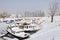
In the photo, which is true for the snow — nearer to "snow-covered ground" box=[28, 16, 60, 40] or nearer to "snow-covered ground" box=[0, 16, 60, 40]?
"snow-covered ground" box=[0, 16, 60, 40]

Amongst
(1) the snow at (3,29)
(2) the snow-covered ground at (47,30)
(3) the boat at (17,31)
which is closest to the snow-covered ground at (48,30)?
(2) the snow-covered ground at (47,30)

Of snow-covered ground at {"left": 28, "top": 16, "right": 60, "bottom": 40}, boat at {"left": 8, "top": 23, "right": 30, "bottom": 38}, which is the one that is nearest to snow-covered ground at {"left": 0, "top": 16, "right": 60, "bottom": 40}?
snow-covered ground at {"left": 28, "top": 16, "right": 60, "bottom": 40}

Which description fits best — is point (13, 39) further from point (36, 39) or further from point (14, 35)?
point (36, 39)

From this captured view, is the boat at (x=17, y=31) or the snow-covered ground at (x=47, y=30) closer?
the snow-covered ground at (x=47, y=30)

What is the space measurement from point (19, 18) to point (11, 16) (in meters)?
0.18

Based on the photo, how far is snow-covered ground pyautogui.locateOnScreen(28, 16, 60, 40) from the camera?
9.93ft

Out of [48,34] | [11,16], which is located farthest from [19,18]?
[48,34]

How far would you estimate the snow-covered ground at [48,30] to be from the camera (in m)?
3.03

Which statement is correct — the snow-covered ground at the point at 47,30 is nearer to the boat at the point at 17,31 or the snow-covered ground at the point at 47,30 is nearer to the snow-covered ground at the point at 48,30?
the snow-covered ground at the point at 48,30

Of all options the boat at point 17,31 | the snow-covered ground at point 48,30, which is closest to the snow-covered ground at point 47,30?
the snow-covered ground at point 48,30

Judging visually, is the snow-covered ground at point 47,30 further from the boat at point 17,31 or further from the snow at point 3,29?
the boat at point 17,31

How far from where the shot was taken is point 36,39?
9.89 feet

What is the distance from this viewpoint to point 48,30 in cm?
338

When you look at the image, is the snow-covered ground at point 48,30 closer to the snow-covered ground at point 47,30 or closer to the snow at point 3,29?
the snow-covered ground at point 47,30
